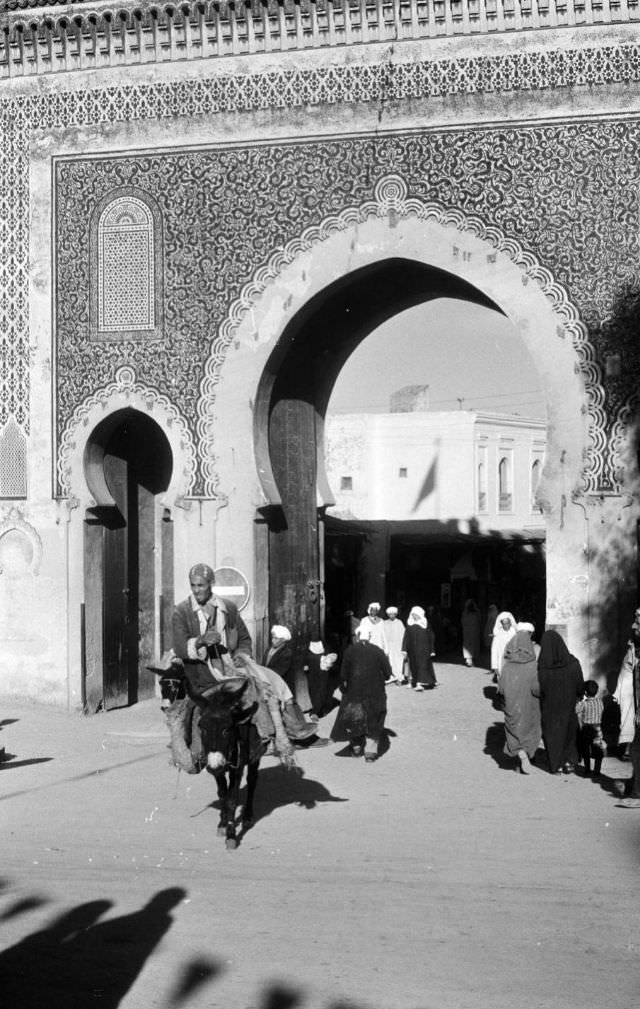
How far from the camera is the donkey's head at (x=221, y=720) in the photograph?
23.6ft

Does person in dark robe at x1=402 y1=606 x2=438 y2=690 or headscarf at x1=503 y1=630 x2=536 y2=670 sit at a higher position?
headscarf at x1=503 y1=630 x2=536 y2=670

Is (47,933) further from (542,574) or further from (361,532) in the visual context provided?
(542,574)

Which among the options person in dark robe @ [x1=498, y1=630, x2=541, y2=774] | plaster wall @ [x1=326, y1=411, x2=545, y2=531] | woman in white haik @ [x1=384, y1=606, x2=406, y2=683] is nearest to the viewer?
person in dark robe @ [x1=498, y1=630, x2=541, y2=774]

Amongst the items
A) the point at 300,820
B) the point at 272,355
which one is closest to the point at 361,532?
the point at 272,355

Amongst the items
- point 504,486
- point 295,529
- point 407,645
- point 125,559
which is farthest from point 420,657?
point 504,486

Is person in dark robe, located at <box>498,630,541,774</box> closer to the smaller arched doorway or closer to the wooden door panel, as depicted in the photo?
the smaller arched doorway

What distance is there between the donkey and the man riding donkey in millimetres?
26

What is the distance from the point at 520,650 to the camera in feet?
33.1

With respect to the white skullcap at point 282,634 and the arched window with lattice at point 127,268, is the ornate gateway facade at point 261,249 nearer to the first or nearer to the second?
the arched window with lattice at point 127,268

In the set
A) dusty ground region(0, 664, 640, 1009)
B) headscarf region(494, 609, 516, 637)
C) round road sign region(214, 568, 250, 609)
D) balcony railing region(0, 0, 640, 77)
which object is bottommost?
dusty ground region(0, 664, 640, 1009)

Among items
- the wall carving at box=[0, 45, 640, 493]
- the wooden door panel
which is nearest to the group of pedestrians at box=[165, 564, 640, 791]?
the wooden door panel

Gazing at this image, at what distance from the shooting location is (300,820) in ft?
26.8

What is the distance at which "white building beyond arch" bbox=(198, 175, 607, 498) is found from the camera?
12102mm

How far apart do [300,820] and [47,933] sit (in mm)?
2755
